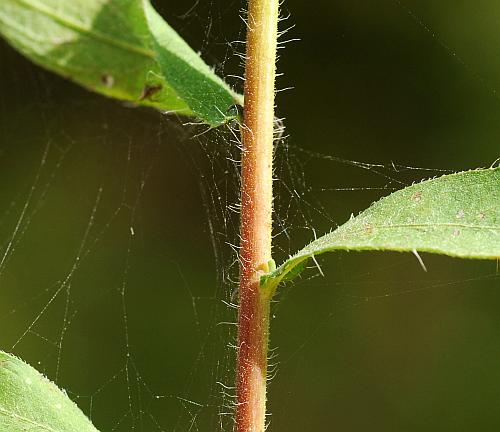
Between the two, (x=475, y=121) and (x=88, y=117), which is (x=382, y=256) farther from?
(x=88, y=117)

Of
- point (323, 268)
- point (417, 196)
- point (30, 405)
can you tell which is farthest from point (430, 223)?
point (323, 268)

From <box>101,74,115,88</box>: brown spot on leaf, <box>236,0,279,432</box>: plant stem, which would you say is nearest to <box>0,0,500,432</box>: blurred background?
<box>101,74,115,88</box>: brown spot on leaf

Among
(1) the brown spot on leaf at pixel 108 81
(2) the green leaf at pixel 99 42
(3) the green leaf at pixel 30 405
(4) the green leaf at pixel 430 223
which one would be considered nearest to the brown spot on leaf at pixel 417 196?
(4) the green leaf at pixel 430 223

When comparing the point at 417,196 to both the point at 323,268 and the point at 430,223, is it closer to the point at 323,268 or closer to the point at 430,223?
the point at 430,223

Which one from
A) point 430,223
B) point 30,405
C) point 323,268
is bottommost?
point 323,268

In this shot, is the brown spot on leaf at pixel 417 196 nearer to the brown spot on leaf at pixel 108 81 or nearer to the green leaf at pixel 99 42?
the green leaf at pixel 99 42
